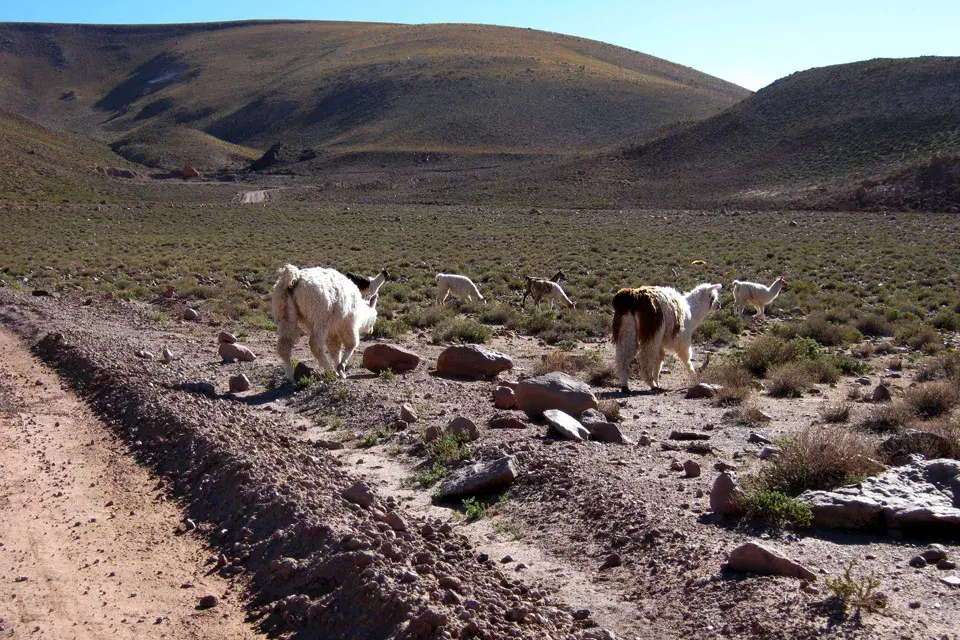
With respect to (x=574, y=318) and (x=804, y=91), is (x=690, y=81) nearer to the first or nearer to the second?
(x=804, y=91)

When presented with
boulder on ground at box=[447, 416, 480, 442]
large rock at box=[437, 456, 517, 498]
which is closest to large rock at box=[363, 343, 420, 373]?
boulder on ground at box=[447, 416, 480, 442]

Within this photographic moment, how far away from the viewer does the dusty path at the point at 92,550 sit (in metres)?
5.15

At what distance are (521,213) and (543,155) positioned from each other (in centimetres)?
3827

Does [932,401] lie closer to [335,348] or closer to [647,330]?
[647,330]

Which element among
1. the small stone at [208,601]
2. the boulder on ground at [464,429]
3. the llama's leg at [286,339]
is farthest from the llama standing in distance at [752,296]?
the small stone at [208,601]

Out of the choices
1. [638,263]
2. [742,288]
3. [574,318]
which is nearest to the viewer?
[574,318]

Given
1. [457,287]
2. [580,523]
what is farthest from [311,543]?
[457,287]

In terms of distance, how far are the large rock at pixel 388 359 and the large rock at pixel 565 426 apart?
3738 millimetres

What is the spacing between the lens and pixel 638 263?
30.3 metres

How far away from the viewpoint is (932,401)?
927cm

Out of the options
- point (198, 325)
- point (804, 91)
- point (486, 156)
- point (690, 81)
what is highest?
point (690, 81)

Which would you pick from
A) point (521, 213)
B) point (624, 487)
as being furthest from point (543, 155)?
point (624, 487)

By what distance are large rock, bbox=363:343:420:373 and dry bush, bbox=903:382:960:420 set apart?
6460mm

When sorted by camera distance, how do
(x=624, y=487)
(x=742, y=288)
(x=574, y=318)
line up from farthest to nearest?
(x=742, y=288), (x=574, y=318), (x=624, y=487)
